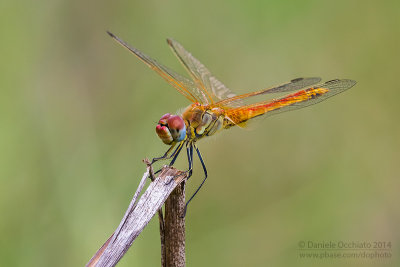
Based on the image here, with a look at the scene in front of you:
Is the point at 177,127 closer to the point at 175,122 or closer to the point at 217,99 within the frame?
the point at 175,122

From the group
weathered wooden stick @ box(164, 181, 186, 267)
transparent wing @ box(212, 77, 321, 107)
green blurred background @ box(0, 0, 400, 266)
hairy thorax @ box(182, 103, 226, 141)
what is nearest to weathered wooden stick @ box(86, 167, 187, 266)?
weathered wooden stick @ box(164, 181, 186, 267)

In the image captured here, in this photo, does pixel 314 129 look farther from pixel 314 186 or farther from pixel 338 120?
pixel 314 186

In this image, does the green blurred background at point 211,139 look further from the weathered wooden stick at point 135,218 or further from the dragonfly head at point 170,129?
the weathered wooden stick at point 135,218

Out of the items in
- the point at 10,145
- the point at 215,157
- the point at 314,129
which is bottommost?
the point at 10,145

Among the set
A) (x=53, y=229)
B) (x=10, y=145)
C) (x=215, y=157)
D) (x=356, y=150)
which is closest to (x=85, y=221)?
(x=53, y=229)

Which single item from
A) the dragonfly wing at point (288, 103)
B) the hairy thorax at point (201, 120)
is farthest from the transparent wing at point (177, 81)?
the dragonfly wing at point (288, 103)

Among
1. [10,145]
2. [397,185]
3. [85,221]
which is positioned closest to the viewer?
[85,221]
